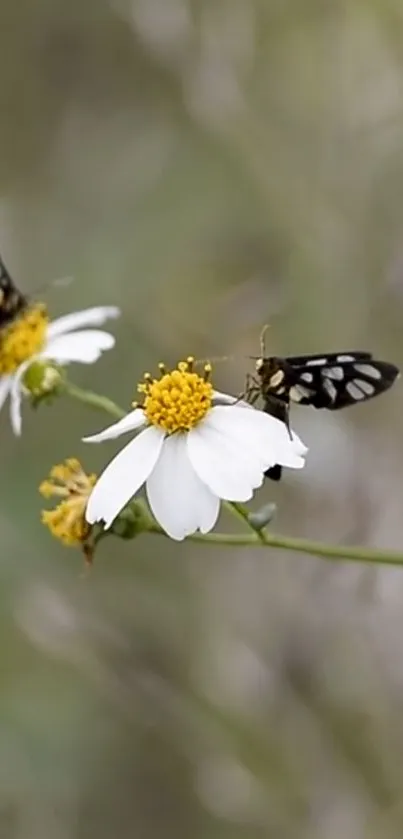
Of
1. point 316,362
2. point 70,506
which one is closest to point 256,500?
point 70,506

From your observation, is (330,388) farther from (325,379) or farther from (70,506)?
(70,506)

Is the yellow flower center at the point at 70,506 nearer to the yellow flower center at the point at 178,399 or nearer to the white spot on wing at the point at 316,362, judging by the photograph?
the yellow flower center at the point at 178,399

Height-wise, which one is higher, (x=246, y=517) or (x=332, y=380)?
(x=332, y=380)

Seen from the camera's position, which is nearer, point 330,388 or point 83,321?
point 330,388

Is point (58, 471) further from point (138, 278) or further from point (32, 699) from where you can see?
point (138, 278)

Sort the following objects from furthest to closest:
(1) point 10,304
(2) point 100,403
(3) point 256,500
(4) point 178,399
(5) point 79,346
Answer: (3) point 256,500
(1) point 10,304
(5) point 79,346
(2) point 100,403
(4) point 178,399

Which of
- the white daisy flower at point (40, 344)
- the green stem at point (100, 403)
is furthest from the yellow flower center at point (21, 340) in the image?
the green stem at point (100, 403)

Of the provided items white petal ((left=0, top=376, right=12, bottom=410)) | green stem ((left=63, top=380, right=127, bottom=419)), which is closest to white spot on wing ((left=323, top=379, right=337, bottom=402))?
green stem ((left=63, top=380, right=127, bottom=419))
